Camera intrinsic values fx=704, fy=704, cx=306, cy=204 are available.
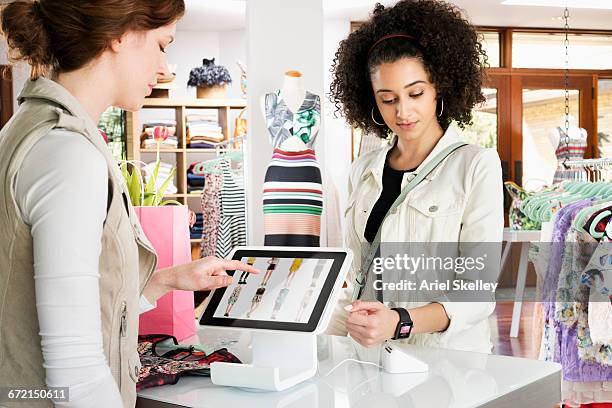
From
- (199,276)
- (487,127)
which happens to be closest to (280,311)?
(199,276)

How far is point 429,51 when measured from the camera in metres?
2.01

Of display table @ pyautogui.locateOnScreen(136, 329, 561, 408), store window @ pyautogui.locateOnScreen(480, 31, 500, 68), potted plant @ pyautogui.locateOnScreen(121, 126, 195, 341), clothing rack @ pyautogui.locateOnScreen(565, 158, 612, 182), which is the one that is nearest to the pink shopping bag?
potted plant @ pyautogui.locateOnScreen(121, 126, 195, 341)

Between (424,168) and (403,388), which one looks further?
(424,168)

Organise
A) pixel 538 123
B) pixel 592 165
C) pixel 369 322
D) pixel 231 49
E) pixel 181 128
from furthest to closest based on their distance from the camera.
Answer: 1. pixel 538 123
2. pixel 231 49
3. pixel 181 128
4. pixel 592 165
5. pixel 369 322

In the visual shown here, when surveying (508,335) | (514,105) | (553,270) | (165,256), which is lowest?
(508,335)

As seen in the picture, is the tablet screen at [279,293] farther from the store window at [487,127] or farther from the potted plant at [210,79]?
the store window at [487,127]

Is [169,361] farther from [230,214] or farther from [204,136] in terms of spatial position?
[204,136]

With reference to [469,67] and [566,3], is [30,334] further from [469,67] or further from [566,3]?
[566,3]

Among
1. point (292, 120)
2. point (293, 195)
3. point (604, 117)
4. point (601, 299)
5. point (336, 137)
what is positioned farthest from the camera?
point (604, 117)

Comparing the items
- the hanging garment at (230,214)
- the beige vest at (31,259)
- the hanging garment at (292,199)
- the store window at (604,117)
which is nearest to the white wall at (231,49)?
the hanging garment at (230,214)

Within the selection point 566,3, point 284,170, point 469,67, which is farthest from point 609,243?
point 566,3

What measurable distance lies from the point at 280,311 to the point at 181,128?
246 inches

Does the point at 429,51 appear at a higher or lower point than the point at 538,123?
lower

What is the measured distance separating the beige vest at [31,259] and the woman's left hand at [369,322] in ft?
1.71
